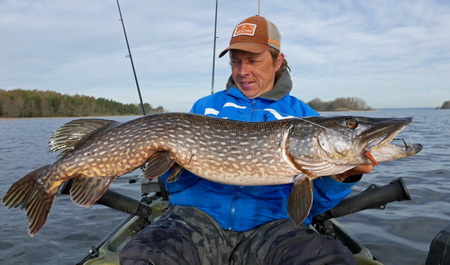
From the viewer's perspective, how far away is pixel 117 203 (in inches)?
123

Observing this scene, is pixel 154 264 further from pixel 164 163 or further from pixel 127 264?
pixel 164 163

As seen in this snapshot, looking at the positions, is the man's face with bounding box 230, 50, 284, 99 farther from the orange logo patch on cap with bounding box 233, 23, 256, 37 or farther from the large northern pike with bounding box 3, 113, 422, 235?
the large northern pike with bounding box 3, 113, 422, 235

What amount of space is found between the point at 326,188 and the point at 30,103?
46789 millimetres

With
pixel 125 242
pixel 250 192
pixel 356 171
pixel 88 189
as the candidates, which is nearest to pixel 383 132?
pixel 356 171

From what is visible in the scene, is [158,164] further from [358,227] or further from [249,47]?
[358,227]

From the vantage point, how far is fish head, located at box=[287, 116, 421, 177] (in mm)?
2172

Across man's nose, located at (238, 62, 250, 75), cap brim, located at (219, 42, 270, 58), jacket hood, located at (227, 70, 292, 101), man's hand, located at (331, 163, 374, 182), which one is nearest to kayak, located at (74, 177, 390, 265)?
man's hand, located at (331, 163, 374, 182)

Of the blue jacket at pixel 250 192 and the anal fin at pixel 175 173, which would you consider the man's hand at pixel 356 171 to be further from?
the anal fin at pixel 175 173

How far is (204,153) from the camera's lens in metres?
2.44

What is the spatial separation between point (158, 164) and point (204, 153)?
1.11 feet

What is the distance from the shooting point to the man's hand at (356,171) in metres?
2.25

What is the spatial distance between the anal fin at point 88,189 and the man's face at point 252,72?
4.45ft

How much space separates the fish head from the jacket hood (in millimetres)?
611

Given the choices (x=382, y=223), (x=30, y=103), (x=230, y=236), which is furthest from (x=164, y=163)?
(x=30, y=103)
